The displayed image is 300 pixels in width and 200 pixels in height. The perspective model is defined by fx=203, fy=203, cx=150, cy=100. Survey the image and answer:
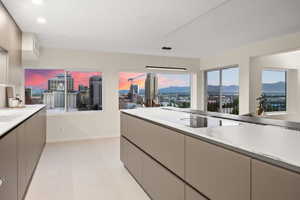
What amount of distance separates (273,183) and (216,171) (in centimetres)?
36

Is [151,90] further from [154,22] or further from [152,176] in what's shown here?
[152,176]

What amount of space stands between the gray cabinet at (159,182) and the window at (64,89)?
3.85m

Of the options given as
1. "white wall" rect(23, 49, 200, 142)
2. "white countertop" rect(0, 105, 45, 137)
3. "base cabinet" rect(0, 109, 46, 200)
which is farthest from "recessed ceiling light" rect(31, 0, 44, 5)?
"white wall" rect(23, 49, 200, 142)

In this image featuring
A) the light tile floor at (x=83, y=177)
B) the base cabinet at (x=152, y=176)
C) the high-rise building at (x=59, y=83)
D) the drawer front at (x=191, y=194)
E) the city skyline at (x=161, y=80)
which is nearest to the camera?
the drawer front at (x=191, y=194)

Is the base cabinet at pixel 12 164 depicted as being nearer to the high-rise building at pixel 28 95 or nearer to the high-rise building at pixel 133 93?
the high-rise building at pixel 28 95

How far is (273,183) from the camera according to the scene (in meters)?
0.82

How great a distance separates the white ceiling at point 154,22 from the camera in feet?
9.34

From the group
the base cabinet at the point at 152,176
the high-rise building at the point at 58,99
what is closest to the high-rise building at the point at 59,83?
the high-rise building at the point at 58,99

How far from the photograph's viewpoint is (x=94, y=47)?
17.1ft

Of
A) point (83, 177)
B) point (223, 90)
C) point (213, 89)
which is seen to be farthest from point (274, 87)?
point (83, 177)

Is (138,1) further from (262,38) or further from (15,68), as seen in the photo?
(262,38)

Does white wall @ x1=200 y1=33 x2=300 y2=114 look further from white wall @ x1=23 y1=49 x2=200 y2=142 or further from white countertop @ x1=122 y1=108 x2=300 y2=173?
white countertop @ x1=122 y1=108 x2=300 y2=173

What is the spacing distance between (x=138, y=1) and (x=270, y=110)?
16.6 ft

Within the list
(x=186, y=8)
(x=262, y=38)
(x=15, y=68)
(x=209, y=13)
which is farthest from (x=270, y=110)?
(x=15, y=68)
